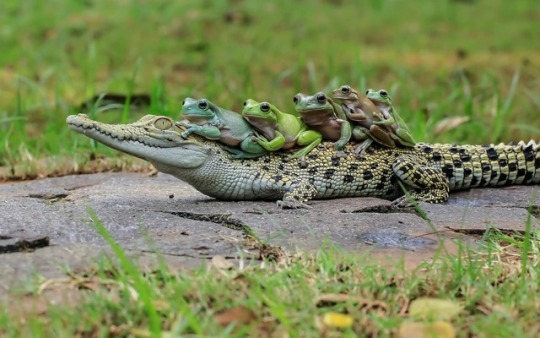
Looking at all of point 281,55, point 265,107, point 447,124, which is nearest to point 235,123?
point 265,107

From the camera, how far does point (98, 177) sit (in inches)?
211

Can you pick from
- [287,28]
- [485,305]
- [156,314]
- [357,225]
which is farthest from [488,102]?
[156,314]

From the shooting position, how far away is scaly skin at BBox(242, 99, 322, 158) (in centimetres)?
429

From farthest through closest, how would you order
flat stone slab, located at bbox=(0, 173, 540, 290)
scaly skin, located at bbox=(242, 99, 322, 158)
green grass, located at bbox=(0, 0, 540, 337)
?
scaly skin, located at bbox=(242, 99, 322, 158) → flat stone slab, located at bbox=(0, 173, 540, 290) → green grass, located at bbox=(0, 0, 540, 337)

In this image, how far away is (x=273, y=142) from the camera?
4.36 meters

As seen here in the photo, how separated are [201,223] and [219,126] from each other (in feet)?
2.30

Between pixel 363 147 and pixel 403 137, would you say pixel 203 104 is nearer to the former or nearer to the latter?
pixel 363 147

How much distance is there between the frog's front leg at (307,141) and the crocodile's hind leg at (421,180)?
47 cm

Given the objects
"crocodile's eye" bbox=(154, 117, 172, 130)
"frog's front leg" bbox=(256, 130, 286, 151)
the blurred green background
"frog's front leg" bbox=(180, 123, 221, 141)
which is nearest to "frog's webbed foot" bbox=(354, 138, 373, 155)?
"frog's front leg" bbox=(256, 130, 286, 151)

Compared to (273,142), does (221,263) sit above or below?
below

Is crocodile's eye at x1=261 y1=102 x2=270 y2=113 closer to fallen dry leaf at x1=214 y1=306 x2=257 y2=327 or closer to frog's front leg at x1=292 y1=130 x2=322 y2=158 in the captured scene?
frog's front leg at x1=292 y1=130 x2=322 y2=158

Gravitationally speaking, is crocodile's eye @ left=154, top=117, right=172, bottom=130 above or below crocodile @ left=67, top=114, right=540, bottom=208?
above

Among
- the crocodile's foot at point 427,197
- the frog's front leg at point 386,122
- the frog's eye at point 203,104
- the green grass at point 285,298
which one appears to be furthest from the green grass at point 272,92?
the frog's eye at point 203,104

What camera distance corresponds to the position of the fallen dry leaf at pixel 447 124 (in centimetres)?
670
